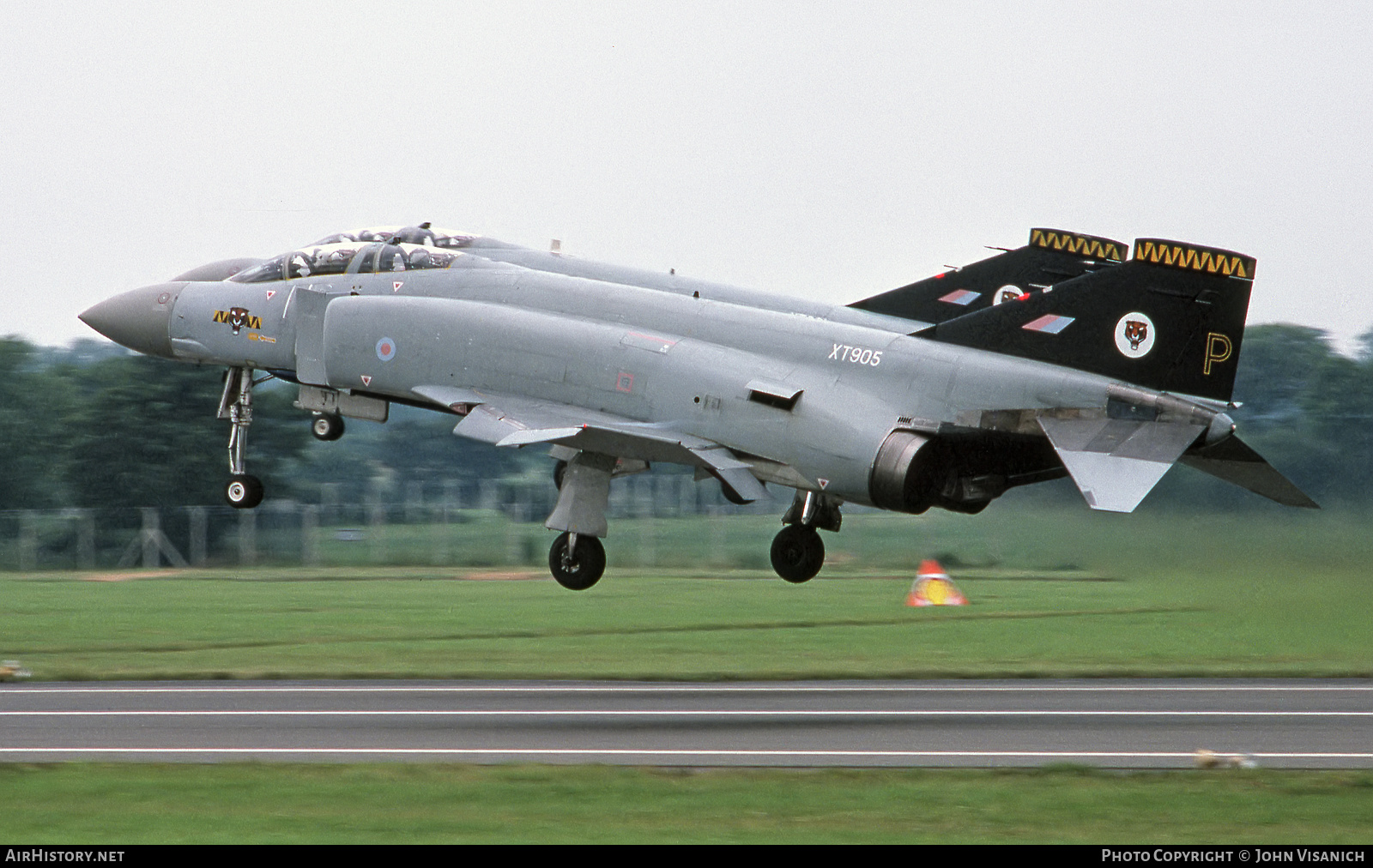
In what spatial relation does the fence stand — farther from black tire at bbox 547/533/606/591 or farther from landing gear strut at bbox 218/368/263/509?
black tire at bbox 547/533/606/591

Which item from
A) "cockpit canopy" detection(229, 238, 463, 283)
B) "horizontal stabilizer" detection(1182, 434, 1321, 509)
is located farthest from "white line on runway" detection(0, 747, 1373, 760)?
"cockpit canopy" detection(229, 238, 463, 283)

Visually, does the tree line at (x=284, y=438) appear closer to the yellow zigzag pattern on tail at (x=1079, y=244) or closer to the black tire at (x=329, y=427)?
the yellow zigzag pattern on tail at (x=1079, y=244)

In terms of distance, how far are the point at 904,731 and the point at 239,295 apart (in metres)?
11.1

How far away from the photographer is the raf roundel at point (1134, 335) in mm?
17984

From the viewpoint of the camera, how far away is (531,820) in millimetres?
13258

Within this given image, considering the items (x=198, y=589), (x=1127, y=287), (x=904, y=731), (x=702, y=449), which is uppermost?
(x=1127, y=287)

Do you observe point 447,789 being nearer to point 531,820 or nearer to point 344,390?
point 531,820

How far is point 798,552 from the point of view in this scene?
71.1ft

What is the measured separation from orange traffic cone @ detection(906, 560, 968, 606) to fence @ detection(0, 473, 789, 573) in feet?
23.7

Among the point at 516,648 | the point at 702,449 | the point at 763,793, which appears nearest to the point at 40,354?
the point at 516,648

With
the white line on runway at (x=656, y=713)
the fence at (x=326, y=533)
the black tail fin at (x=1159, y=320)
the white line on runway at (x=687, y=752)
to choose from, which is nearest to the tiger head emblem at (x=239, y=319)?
the white line on runway at (x=656, y=713)

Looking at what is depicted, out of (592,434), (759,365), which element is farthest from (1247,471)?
(592,434)

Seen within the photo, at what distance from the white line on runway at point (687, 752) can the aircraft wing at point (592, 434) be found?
12.3 ft
